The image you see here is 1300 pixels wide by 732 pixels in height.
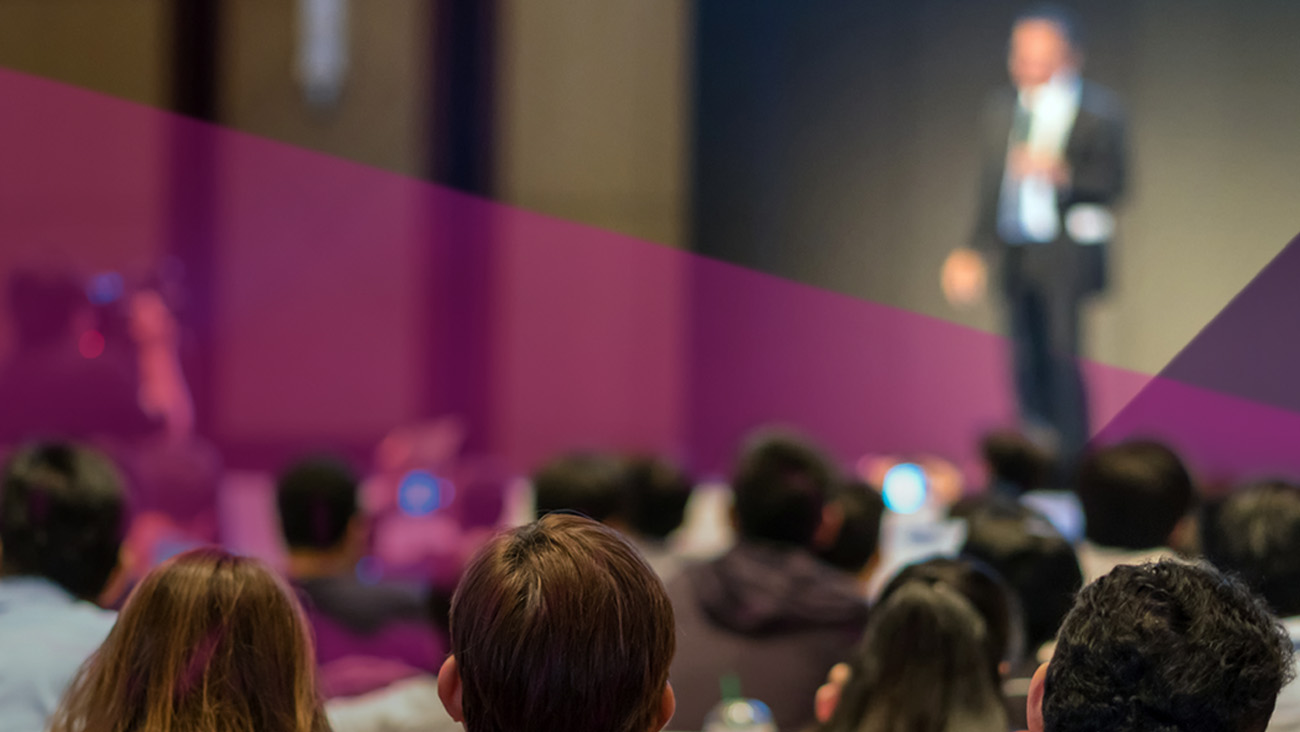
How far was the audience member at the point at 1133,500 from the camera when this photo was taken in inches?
82.0

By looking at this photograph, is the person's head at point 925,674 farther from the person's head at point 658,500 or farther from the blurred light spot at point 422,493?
the blurred light spot at point 422,493

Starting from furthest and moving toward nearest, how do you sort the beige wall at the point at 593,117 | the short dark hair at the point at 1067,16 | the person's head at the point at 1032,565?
the beige wall at the point at 593,117, the short dark hair at the point at 1067,16, the person's head at the point at 1032,565

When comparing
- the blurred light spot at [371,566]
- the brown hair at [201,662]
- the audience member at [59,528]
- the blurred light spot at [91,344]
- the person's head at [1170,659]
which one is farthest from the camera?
the blurred light spot at [91,344]

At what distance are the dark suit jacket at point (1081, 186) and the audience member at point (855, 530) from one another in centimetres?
137

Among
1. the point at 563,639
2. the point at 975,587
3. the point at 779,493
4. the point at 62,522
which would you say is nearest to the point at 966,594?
the point at 975,587

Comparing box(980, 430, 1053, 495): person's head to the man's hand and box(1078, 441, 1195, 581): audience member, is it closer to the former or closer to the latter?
the man's hand

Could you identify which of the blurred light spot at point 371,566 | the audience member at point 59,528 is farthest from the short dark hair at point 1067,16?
the audience member at point 59,528

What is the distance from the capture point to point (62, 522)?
5.66 ft

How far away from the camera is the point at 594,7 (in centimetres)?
499

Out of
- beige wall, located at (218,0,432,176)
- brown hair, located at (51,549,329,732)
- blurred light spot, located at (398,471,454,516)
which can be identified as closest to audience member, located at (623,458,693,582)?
blurred light spot, located at (398,471,454,516)

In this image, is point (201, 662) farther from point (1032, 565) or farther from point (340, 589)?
point (1032, 565)

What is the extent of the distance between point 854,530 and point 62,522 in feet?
4.22

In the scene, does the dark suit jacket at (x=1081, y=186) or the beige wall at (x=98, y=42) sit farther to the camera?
the beige wall at (x=98, y=42)

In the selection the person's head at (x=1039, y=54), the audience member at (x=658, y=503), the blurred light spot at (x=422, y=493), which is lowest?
the blurred light spot at (x=422, y=493)
